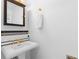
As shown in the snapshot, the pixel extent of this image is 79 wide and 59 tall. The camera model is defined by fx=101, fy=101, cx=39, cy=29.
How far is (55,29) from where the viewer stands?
1.68 metres

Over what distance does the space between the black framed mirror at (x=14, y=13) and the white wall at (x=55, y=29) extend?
251 mm

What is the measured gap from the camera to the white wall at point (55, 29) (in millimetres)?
1472

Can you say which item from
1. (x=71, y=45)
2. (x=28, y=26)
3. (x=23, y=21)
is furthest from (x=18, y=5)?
(x=71, y=45)

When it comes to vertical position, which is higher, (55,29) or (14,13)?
(14,13)

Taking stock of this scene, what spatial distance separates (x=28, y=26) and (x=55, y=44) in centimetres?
68

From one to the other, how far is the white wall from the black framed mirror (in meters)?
0.25

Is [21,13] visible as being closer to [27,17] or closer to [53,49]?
[27,17]

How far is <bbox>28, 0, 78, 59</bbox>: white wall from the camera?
57.9 inches

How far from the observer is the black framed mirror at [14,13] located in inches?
60.7

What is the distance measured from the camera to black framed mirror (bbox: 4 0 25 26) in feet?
5.06

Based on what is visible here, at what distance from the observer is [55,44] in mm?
1686

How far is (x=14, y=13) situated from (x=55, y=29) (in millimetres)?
728

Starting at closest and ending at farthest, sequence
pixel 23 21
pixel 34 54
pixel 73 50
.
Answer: pixel 73 50 < pixel 23 21 < pixel 34 54

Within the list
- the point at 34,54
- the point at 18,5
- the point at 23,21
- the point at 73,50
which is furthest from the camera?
the point at 34,54
